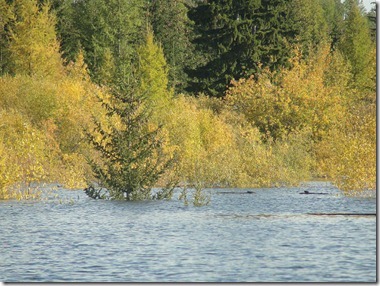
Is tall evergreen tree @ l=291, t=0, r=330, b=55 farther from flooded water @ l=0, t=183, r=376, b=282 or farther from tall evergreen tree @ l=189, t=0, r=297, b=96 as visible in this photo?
flooded water @ l=0, t=183, r=376, b=282

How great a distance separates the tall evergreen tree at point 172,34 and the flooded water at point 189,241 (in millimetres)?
50644

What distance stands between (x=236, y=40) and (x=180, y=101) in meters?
18.2

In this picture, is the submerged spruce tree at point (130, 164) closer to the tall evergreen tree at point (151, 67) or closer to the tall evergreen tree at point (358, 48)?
the tall evergreen tree at point (151, 67)

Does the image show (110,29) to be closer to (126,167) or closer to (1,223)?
(126,167)

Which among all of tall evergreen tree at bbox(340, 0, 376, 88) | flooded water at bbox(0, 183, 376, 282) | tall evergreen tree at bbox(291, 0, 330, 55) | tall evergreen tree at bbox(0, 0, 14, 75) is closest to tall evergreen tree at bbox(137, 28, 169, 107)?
tall evergreen tree at bbox(0, 0, 14, 75)

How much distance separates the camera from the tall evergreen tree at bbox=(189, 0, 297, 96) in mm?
63562

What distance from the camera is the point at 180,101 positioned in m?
47.2

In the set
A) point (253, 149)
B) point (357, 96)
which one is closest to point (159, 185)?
point (253, 149)

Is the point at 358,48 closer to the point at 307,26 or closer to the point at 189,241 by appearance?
the point at 307,26

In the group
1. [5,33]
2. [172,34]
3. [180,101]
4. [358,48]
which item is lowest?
[180,101]

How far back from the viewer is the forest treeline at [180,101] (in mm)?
33719

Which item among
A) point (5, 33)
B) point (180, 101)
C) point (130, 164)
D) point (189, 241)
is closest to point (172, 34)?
point (5, 33)

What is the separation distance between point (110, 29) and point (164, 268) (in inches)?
2351

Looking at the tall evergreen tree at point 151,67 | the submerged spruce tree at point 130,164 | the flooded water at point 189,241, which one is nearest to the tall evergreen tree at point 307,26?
the tall evergreen tree at point 151,67
